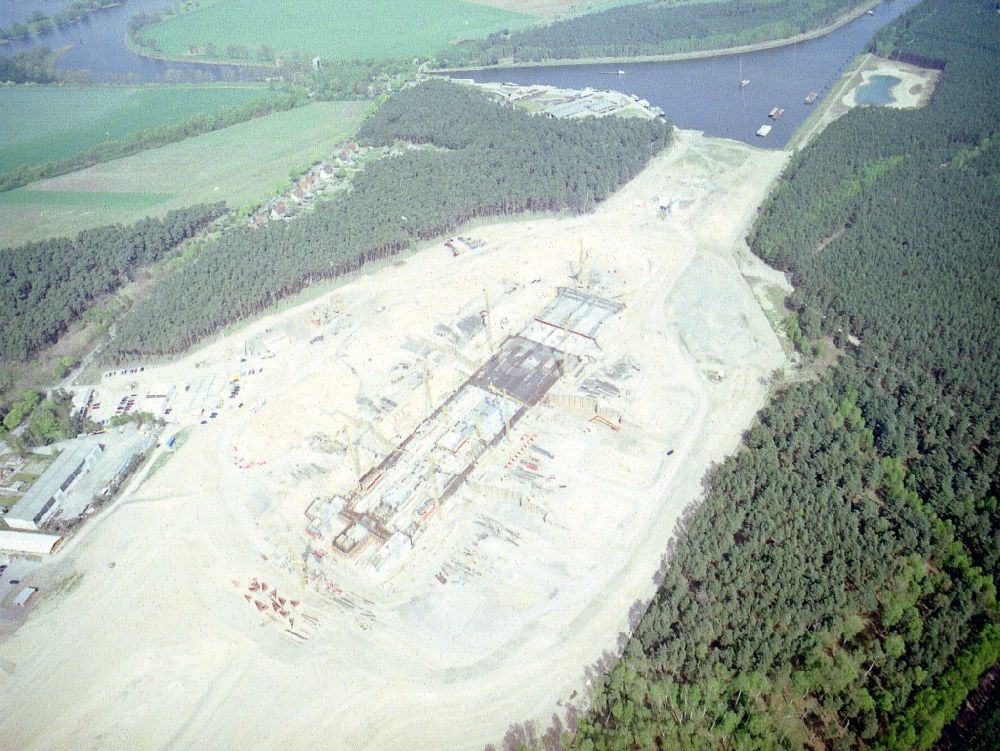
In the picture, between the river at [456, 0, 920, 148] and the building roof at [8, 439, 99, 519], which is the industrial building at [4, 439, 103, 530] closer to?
the building roof at [8, 439, 99, 519]

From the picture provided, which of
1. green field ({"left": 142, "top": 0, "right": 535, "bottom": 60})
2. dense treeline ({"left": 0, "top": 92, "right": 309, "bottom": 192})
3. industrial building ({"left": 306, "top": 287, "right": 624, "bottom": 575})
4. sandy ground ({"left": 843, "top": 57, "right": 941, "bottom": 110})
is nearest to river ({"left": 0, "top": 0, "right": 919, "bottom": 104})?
sandy ground ({"left": 843, "top": 57, "right": 941, "bottom": 110})

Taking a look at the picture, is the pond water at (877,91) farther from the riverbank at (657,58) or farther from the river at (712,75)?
the riverbank at (657,58)

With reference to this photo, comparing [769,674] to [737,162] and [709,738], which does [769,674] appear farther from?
[737,162]

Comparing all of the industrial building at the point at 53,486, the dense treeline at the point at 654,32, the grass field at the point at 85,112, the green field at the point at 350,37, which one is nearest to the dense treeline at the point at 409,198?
the industrial building at the point at 53,486

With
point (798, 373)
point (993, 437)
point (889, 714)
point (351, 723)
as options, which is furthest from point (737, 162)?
point (351, 723)

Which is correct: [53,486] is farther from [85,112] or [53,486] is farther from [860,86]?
[860,86]

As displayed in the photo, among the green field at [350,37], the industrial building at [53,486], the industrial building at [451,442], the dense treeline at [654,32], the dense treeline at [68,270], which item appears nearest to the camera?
the industrial building at [451,442]

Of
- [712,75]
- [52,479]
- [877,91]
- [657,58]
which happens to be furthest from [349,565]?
[657,58]
